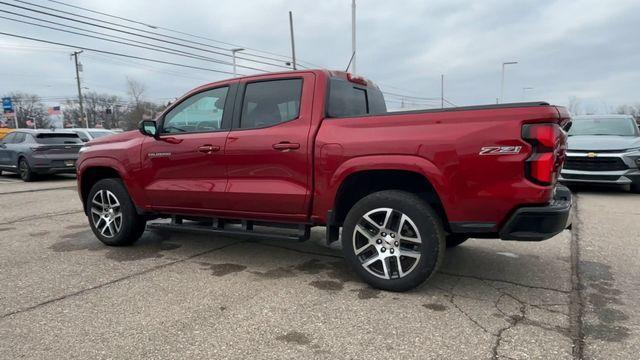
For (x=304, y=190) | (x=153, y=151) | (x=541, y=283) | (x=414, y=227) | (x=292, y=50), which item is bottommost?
(x=541, y=283)

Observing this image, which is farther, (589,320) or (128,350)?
(589,320)

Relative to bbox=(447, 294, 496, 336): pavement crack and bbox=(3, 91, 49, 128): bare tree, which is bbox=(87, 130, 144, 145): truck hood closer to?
bbox=(447, 294, 496, 336): pavement crack

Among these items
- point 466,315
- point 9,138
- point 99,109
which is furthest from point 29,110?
point 466,315

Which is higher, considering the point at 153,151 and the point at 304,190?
the point at 153,151

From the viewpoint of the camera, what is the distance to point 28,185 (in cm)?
1283

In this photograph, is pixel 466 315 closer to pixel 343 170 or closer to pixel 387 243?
pixel 387 243

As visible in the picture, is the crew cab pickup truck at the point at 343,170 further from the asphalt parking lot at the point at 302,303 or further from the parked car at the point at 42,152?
the parked car at the point at 42,152

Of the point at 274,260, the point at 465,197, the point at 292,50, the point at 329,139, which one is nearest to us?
the point at 465,197

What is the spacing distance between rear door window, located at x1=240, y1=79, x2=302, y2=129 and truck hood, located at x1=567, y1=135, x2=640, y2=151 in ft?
24.2

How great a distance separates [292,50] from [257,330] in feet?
91.3

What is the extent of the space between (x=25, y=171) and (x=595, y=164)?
15102mm

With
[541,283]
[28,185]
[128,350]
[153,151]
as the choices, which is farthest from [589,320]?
[28,185]

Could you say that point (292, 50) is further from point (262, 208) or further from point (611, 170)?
point (262, 208)

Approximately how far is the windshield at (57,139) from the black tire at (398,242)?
504 inches
